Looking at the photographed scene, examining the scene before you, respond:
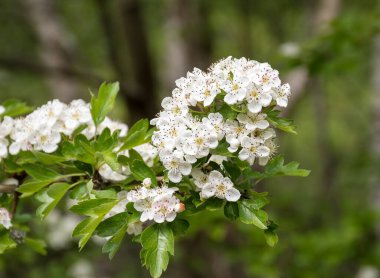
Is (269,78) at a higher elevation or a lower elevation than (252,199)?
higher

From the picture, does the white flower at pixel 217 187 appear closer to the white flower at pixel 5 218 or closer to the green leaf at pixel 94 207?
the green leaf at pixel 94 207

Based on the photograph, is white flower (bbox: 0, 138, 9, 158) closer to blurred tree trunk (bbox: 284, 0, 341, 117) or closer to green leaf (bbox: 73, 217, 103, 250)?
green leaf (bbox: 73, 217, 103, 250)

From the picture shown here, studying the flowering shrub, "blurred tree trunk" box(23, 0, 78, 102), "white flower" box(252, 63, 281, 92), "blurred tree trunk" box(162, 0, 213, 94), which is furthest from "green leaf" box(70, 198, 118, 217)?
"blurred tree trunk" box(23, 0, 78, 102)

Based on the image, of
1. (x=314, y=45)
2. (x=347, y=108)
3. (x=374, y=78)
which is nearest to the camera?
(x=314, y=45)

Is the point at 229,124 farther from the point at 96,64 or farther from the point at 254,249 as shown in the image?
the point at 96,64

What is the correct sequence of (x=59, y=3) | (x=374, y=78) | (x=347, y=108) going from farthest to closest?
1. (x=347, y=108)
2. (x=59, y=3)
3. (x=374, y=78)

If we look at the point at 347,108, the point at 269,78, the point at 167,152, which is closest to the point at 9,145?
the point at 167,152
